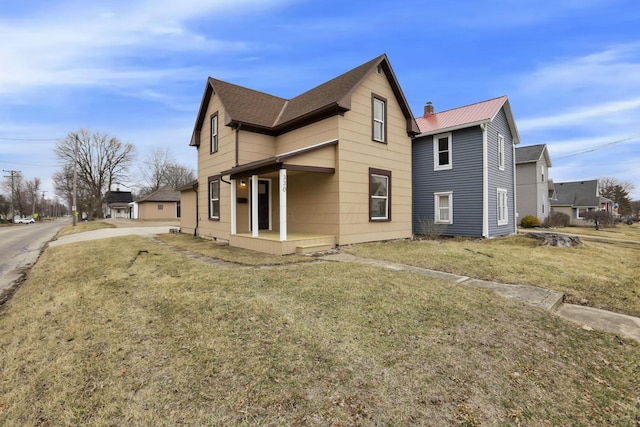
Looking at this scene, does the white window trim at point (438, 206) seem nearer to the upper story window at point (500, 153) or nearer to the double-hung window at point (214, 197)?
the upper story window at point (500, 153)

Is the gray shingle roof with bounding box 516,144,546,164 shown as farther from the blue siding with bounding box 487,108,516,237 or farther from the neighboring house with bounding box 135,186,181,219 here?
the neighboring house with bounding box 135,186,181,219

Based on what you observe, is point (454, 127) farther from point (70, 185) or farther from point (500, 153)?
point (70, 185)

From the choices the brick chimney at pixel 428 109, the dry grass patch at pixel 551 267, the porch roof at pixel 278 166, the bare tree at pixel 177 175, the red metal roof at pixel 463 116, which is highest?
the bare tree at pixel 177 175

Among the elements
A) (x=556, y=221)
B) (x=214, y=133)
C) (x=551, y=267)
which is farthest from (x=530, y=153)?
(x=214, y=133)

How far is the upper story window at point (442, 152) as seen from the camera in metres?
14.3

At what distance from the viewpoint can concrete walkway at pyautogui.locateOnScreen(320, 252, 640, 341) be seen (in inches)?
156

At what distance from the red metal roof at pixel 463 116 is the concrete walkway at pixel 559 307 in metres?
9.82

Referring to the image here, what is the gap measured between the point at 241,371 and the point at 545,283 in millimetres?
6132

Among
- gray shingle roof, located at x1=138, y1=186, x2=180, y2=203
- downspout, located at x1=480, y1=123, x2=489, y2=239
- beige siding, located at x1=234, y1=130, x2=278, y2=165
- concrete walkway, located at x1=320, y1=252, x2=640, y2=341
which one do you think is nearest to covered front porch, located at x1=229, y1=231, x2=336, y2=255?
→ concrete walkway, located at x1=320, y1=252, x2=640, y2=341

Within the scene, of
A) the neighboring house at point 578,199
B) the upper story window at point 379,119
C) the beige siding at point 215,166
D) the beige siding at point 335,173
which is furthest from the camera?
the neighboring house at point 578,199

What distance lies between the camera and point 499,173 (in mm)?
14609

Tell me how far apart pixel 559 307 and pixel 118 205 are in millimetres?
70798

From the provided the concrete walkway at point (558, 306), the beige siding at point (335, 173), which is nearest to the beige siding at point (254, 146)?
the beige siding at point (335, 173)

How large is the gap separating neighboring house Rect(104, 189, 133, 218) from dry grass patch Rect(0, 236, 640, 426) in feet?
213
